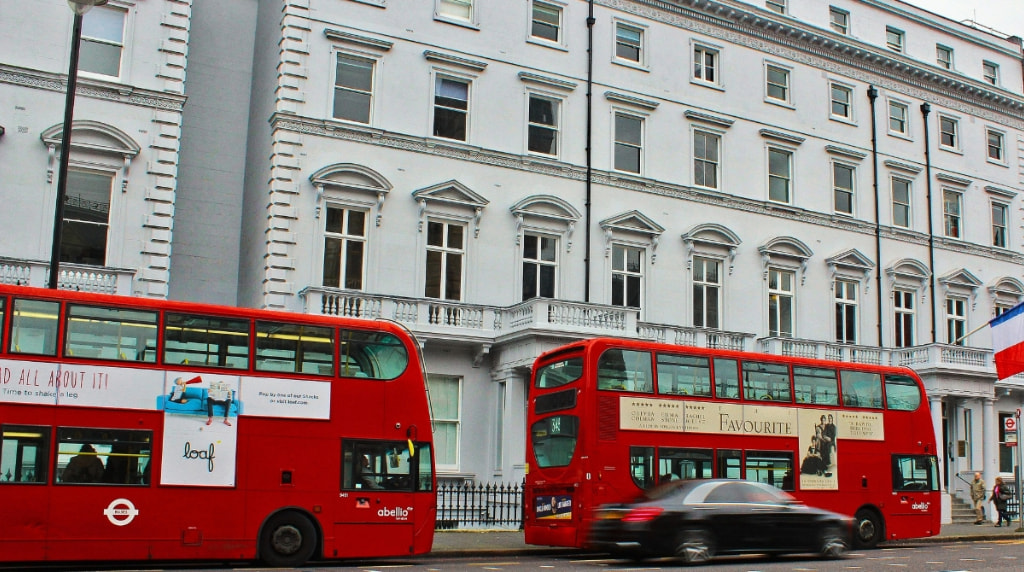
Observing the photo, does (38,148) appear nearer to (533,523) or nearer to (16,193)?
(16,193)

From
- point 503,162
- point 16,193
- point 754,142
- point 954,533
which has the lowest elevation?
point 954,533

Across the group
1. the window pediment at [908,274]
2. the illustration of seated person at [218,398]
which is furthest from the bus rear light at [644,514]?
the window pediment at [908,274]

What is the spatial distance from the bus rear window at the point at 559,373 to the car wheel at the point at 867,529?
7950 mm

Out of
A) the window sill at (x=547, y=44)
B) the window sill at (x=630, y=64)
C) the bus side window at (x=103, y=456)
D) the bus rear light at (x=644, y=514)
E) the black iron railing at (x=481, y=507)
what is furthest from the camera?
the window sill at (x=630, y=64)

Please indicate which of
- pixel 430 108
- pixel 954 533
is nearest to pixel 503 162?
pixel 430 108

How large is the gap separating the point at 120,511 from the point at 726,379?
38.9ft

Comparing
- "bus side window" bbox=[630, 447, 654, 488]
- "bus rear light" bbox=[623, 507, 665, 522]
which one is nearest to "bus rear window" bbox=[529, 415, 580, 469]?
"bus side window" bbox=[630, 447, 654, 488]

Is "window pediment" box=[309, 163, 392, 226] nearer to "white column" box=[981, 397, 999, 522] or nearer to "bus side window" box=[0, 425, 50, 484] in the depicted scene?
"bus side window" box=[0, 425, 50, 484]

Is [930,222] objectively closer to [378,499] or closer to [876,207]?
[876,207]

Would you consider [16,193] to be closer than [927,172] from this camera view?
Yes

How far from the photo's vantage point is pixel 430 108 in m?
29.5

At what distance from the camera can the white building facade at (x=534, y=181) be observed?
26.7 meters

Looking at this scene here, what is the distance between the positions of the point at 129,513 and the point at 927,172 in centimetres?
3236

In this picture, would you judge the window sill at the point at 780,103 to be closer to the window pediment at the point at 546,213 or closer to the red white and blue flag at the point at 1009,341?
the window pediment at the point at 546,213
